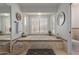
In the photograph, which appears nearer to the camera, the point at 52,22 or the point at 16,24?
the point at 16,24

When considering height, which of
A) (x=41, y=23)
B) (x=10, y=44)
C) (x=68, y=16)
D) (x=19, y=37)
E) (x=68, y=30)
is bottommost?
(x=10, y=44)

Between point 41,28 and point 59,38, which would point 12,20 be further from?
point 59,38

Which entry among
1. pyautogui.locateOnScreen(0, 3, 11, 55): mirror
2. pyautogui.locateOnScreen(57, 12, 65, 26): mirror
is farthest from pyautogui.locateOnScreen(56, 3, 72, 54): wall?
pyautogui.locateOnScreen(0, 3, 11, 55): mirror

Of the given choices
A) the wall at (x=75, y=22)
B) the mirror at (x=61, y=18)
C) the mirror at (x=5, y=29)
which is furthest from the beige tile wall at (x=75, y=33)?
the mirror at (x=5, y=29)

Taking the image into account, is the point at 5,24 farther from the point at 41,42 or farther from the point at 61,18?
the point at 61,18

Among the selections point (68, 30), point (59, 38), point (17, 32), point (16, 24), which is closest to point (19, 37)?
point (17, 32)

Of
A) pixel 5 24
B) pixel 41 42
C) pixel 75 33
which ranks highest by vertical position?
pixel 5 24

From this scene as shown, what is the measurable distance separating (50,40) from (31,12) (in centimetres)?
58

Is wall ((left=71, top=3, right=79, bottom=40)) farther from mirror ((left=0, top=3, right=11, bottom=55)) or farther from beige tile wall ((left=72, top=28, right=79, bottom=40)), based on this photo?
mirror ((left=0, top=3, right=11, bottom=55))

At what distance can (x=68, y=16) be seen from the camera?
145 centimetres

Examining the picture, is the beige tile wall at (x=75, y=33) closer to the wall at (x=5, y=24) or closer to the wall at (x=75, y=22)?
the wall at (x=75, y=22)

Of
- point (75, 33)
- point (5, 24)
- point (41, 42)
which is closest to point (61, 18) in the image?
point (75, 33)

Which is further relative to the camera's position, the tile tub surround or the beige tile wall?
the tile tub surround

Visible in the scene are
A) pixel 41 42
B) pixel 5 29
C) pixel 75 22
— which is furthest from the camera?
pixel 41 42
